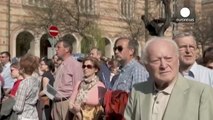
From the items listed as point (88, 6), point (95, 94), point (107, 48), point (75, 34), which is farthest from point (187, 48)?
point (107, 48)

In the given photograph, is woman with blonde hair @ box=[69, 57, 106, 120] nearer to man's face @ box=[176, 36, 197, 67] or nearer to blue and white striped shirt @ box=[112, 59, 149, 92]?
blue and white striped shirt @ box=[112, 59, 149, 92]

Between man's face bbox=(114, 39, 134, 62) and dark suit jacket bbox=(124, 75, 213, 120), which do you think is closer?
dark suit jacket bbox=(124, 75, 213, 120)

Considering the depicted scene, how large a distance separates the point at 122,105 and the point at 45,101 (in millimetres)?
4586

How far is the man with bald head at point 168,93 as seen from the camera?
3248 millimetres

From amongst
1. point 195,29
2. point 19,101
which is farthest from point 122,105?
point 195,29

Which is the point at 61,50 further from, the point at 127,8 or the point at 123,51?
the point at 127,8

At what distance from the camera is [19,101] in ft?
23.2

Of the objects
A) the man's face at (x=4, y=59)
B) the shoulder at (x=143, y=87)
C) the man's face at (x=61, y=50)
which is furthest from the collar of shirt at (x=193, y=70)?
the man's face at (x=4, y=59)

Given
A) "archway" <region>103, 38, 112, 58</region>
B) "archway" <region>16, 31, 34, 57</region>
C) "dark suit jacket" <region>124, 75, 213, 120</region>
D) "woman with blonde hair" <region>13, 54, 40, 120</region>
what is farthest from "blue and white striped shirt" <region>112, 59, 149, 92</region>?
"archway" <region>103, 38, 112, 58</region>

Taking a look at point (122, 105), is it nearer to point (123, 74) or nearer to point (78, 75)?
point (123, 74)

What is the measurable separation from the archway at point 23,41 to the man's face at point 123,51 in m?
23.4

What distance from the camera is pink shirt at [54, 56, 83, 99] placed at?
25.3ft

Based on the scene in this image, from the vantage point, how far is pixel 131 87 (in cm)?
516

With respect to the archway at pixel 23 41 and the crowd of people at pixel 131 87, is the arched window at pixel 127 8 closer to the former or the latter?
the archway at pixel 23 41
